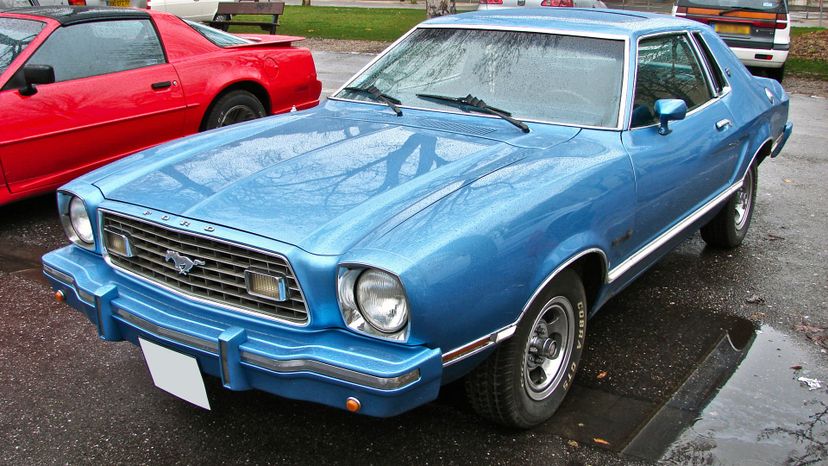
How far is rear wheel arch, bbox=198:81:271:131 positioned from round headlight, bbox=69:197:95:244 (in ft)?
10.1

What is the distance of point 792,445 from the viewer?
2.99 meters

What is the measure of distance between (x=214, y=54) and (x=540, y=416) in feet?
14.8

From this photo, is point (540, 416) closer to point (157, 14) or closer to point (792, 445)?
point (792, 445)

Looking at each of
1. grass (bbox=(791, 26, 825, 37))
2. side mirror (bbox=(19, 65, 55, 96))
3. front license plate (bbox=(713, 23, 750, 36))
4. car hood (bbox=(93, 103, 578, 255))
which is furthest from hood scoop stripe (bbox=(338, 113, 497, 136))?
grass (bbox=(791, 26, 825, 37))

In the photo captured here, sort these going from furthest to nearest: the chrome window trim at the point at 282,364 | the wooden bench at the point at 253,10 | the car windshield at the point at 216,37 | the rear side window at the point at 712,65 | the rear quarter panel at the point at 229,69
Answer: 1. the wooden bench at the point at 253,10
2. the car windshield at the point at 216,37
3. the rear quarter panel at the point at 229,69
4. the rear side window at the point at 712,65
5. the chrome window trim at the point at 282,364

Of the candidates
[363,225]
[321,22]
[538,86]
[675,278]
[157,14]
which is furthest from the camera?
[321,22]

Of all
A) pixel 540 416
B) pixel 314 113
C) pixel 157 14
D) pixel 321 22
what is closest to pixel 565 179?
pixel 540 416

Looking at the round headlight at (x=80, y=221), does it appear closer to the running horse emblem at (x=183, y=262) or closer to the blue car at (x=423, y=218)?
the blue car at (x=423, y=218)

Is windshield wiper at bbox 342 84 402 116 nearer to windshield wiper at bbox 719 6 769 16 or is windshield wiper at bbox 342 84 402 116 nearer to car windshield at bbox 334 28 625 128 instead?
car windshield at bbox 334 28 625 128

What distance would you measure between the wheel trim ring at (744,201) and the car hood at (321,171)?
2.07 metres

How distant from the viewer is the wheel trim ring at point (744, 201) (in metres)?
5.00

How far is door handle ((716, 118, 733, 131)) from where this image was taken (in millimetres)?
4105

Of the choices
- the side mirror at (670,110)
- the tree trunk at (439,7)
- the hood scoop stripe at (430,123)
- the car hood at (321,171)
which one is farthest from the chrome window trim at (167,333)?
the tree trunk at (439,7)

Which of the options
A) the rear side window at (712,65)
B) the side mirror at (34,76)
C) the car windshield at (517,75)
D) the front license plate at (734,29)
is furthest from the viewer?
the front license plate at (734,29)
